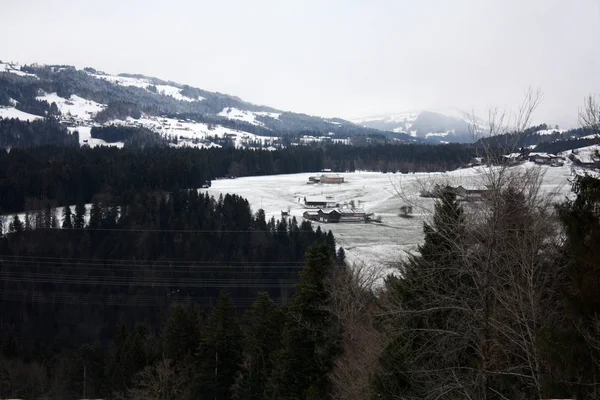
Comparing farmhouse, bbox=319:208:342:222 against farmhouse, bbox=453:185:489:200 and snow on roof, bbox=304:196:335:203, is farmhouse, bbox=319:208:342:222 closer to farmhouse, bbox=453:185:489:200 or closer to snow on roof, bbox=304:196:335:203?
snow on roof, bbox=304:196:335:203

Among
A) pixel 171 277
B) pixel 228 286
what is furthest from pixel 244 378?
pixel 171 277

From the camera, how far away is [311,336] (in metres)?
12.2

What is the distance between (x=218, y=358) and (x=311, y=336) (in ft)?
21.7

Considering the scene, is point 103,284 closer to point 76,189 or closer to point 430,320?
point 76,189

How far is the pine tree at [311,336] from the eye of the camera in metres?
12.1

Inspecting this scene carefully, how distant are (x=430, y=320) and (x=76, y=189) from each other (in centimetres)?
6023

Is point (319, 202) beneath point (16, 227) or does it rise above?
above

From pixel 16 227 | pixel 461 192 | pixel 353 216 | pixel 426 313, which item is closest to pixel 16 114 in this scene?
pixel 16 227

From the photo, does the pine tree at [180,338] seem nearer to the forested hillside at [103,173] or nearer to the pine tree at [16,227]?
the forested hillside at [103,173]

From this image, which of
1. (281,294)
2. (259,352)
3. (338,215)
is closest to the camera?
(259,352)

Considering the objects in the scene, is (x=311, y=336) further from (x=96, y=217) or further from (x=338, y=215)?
(x=96, y=217)

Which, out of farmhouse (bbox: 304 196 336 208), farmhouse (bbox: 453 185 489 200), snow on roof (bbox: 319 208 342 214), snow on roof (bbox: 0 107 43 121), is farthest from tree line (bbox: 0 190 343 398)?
snow on roof (bbox: 0 107 43 121)

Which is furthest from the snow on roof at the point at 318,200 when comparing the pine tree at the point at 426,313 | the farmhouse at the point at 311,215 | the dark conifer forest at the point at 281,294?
the pine tree at the point at 426,313

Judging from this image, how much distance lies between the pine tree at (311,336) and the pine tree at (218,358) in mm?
5273
